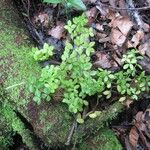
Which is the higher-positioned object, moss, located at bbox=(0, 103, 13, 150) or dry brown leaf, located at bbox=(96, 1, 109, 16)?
dry brown leaf, located at bbox=(96, 1, 109, 16)

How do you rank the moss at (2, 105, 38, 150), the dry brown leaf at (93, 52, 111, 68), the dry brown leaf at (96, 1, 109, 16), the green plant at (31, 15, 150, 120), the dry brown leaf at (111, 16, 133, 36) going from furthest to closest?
the dry brown leaf at (96, 1, 109, 16), the dry brown leaf at (111, 16, 133, 36), the dry brown leaf at (93, 52, 111, 68), the moss at (2, 105, 38, 150), the green plant at (31, 15, 150, 120)

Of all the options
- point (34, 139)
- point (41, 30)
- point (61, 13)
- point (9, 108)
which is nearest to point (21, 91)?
point (9, 108)

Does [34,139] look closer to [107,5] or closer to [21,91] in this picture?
[21,91]

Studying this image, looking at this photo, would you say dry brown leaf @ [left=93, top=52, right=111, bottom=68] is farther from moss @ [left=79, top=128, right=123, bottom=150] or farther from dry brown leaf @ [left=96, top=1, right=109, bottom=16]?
moss @ [left=79, top=128, right=123, bottom=150]

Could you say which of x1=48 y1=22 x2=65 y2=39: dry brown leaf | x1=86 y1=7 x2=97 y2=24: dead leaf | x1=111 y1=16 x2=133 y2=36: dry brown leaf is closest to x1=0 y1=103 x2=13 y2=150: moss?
x1=48 y1=22 x2=65 y2=39: dry brown leaf

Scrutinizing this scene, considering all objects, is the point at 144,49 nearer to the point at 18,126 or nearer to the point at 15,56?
the point at 15,56

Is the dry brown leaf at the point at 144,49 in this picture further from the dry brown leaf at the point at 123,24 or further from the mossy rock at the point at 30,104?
the mossy rock at the point at 30,104
